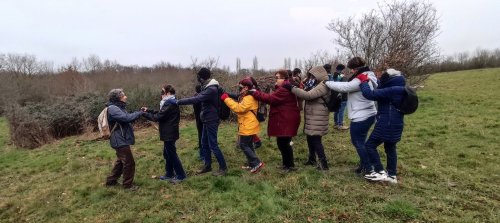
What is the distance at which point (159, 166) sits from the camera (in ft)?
26.1

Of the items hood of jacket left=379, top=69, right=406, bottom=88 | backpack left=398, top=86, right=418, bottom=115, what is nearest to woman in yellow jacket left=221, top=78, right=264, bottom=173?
hood of jacket left=379, top=69, right=406, bottom=88

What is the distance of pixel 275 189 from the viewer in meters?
5.93

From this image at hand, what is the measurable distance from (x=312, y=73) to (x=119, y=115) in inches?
135

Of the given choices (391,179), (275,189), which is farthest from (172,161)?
(391,179)

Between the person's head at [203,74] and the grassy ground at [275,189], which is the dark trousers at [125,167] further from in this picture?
the person's head at [203,74]

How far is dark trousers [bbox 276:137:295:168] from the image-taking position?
6648mm

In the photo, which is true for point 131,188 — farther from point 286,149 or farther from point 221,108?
point 286,149

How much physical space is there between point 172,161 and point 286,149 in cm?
214

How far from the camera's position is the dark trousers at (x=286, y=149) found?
21.8 ft

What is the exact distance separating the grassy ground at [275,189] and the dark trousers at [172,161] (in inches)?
10.2

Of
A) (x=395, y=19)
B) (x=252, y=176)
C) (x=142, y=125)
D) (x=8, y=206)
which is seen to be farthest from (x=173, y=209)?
(x=395, y=19)

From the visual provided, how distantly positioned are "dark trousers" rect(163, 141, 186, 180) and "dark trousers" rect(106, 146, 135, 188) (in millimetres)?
620

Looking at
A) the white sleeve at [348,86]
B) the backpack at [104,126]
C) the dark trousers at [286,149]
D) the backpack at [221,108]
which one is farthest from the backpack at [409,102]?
the backpack at [104,126]

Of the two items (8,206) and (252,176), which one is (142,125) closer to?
(8,206)
